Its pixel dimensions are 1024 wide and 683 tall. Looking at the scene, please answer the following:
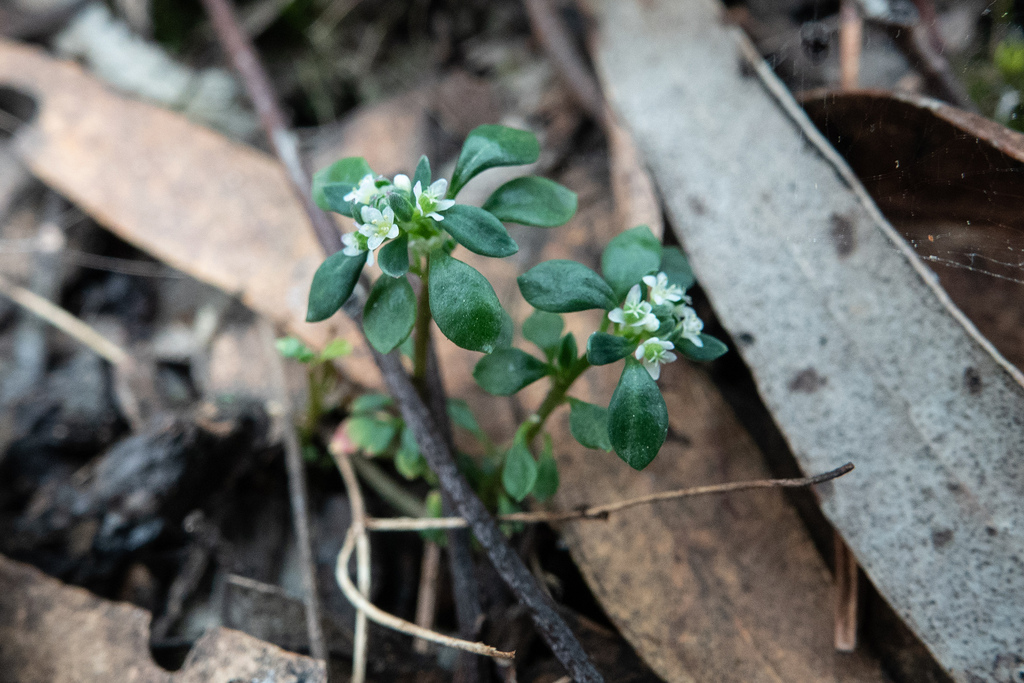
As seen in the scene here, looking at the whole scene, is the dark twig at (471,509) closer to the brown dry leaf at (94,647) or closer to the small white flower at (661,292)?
the brown dry leaf at (94,647)

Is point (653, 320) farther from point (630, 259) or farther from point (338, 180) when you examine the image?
point (338, 180)

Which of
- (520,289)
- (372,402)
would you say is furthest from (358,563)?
(520,289)

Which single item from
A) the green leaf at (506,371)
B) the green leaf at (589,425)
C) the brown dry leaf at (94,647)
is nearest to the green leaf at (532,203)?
the green leaf at (506,371)

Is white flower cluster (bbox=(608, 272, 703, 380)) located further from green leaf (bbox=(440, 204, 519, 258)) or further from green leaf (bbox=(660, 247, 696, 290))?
green leaf (bbox=(440, 204, 519, 258))

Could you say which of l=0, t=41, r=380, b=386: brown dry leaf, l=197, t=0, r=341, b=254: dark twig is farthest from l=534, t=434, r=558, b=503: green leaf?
l=197, t=0, r=341, b=254: dark twig

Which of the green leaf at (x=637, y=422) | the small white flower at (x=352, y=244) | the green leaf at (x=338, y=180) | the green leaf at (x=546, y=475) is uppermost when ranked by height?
the green leaf at (x=338, y=180)

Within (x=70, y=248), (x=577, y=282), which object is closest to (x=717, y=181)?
(x=577, y=282)
